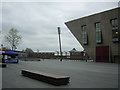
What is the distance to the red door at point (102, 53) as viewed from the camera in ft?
171

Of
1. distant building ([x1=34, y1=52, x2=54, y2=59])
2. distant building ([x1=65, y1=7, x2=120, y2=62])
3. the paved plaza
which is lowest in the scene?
the paved plaza

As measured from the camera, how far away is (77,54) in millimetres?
74750

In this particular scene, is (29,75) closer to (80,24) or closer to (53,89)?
(53,89)

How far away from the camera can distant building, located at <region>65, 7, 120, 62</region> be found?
48.8 metres

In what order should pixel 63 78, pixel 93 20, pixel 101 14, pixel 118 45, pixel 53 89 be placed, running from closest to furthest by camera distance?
pixel 53 89 < pixel 63 78 < pixel 118 45 < pixel 101 14 < pixel 93 20

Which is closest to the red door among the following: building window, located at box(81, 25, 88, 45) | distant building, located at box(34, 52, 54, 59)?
building window, located at box(81, 25, 88, 45)

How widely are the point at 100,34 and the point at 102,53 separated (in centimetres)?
534

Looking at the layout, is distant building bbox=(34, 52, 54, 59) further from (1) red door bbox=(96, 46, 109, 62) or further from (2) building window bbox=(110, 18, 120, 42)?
(2) building window bbox=(110, 18, 120, 42)

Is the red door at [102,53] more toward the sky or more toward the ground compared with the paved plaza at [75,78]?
more toward the sky

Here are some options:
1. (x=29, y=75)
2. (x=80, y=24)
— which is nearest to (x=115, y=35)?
(x=80, y=24)

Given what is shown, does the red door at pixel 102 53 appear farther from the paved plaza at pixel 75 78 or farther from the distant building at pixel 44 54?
the paved plaza at pixel 75 78

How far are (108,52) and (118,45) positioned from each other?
3.96 meters

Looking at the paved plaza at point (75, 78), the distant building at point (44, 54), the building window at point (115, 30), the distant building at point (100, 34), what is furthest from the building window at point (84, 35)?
the paved plaza at point (75, 78)

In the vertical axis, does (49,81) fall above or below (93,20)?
below
